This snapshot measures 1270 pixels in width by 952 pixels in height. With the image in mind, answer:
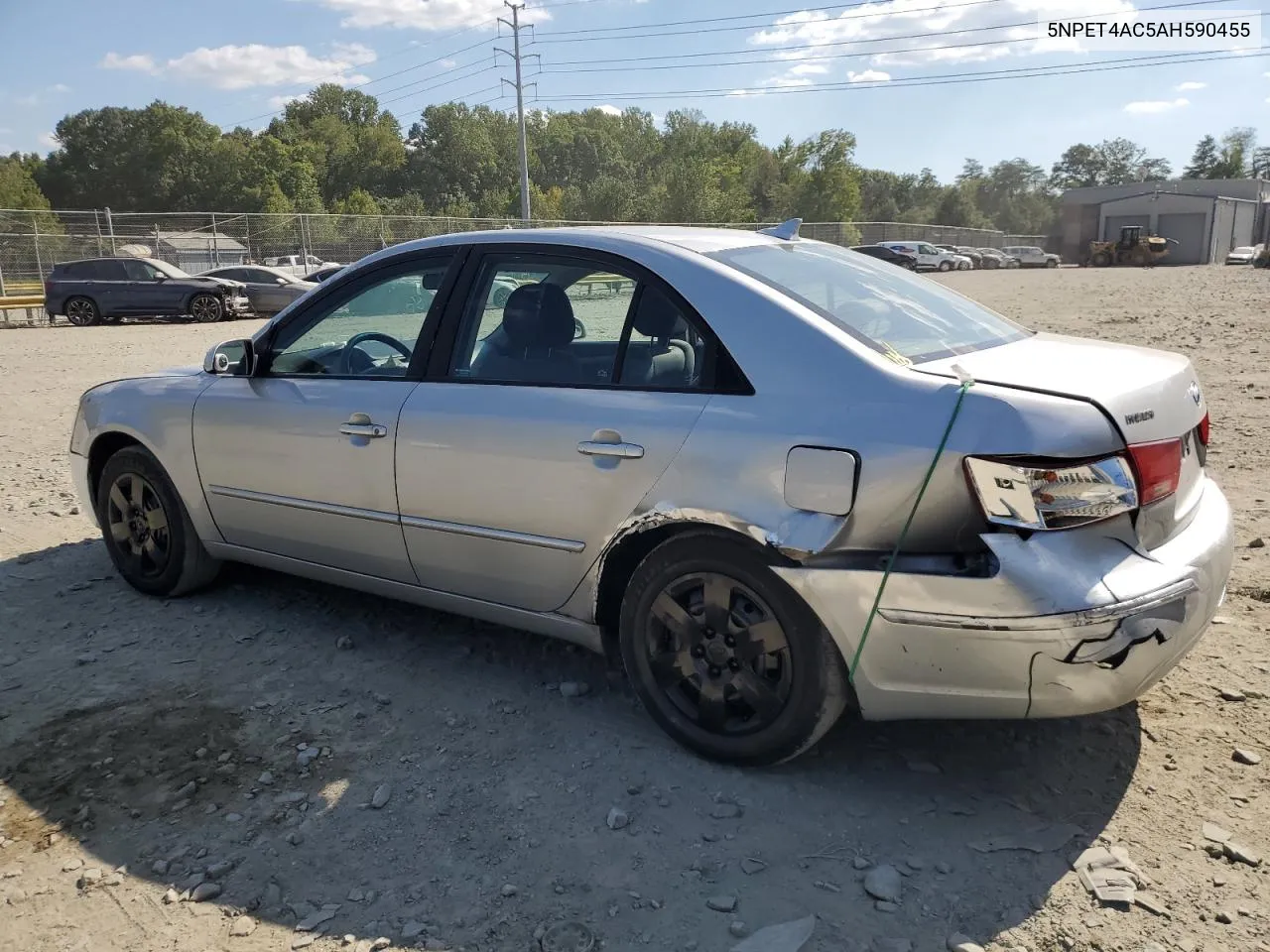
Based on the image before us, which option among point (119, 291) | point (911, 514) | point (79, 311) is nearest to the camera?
point (911, 514)

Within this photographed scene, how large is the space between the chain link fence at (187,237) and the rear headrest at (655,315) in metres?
22.9

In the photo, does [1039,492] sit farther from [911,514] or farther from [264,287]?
[264,287]

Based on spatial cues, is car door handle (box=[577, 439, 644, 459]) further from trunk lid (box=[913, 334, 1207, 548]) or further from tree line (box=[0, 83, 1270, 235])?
tree line (box=[0, 83, 1270, 235])

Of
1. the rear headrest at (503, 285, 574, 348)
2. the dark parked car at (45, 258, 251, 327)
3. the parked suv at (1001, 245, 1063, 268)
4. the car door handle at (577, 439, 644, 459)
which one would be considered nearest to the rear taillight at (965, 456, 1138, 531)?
the car door handle at (577, 439, 644, 459)

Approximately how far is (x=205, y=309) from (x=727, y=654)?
22.3 meters

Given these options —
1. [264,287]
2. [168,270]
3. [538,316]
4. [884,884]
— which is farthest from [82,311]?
[884,884]

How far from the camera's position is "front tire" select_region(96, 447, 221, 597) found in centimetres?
447

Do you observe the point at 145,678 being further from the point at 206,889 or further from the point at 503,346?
the point at 503,346

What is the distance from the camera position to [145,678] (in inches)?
149

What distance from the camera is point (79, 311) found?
2212cm

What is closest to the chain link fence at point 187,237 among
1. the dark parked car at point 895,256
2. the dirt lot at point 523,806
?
the dark parked car at point 895,256

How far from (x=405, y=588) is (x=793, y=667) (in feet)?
5.39

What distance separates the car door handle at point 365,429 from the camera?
3578mm

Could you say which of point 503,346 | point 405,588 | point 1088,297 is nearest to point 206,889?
point 405,588
